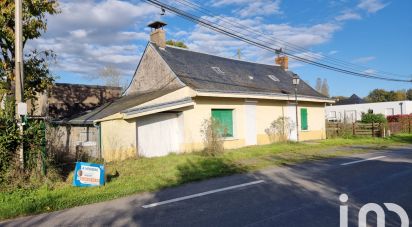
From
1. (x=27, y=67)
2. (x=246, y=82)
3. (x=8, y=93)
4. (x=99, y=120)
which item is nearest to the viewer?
(x=8, y=93)

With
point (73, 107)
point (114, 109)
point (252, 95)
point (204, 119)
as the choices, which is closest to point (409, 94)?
point (252, 95)

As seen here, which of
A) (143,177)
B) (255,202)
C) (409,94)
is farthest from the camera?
(409,94)

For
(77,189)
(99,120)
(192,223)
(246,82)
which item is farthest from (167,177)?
(246,82)

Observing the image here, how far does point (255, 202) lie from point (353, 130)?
22256 mm

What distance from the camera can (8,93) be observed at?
11.9 m

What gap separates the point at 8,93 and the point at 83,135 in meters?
5.56

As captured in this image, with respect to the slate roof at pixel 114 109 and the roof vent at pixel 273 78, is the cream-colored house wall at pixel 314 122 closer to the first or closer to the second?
the roof vent at pixel 273 78

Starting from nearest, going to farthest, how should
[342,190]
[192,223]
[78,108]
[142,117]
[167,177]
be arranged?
[192,223]
[342,190]
[167,177]
[142,117]
[78,108]

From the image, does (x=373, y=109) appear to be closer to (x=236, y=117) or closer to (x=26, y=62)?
(x=236, y=117)

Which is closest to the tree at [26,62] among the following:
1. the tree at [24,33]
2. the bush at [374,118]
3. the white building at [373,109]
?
the tree at [24,33]

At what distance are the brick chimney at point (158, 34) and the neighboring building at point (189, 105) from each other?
0.06 metres

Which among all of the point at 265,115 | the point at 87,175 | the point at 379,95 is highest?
the point at 379,95

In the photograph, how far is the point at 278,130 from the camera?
21453mm

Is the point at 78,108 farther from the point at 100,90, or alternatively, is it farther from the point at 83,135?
the point at 83,135
